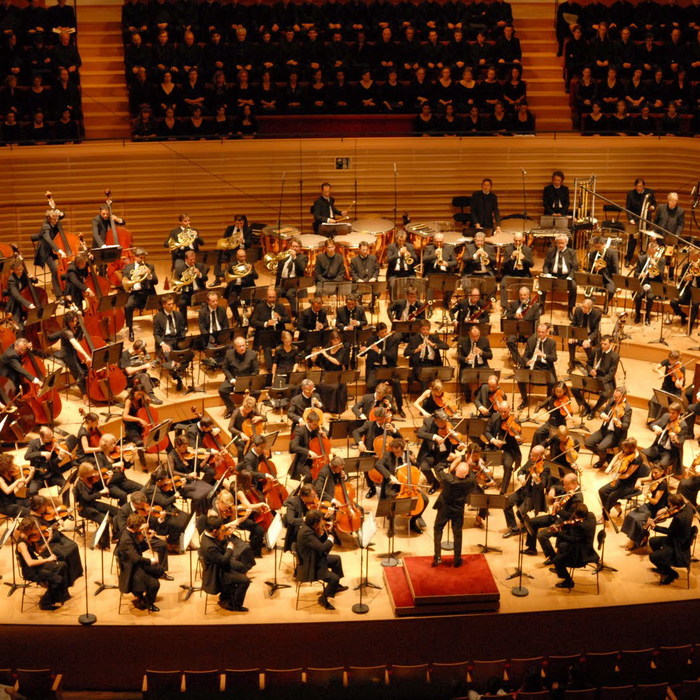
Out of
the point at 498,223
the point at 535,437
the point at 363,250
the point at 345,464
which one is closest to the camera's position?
the point at 345,464

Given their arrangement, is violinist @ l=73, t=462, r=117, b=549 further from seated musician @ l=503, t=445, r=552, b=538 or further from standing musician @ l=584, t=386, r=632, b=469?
standing musician @ l=584, t=386, r=632, b=469

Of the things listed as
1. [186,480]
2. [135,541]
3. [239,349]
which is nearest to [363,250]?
[239,349]

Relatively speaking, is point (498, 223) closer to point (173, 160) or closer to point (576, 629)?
point (173, 160)

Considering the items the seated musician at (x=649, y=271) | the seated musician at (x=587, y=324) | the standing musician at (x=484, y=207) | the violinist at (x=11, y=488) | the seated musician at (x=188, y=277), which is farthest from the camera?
the standing musician at (x=484, y=207)

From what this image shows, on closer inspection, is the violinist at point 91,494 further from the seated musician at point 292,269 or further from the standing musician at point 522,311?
the standing musician at point 522,311

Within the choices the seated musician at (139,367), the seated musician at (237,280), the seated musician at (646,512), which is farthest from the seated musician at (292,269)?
the seated musician at (646,512)

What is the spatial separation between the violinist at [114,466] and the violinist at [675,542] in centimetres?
471

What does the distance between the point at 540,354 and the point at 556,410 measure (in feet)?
3.14

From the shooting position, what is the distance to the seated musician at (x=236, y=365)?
12.9 metres

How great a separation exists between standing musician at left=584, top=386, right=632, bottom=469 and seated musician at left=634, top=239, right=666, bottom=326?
2.30m

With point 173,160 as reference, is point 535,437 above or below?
below

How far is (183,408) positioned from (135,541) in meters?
3.46

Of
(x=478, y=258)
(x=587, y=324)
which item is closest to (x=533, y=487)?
(x=587, y=324)

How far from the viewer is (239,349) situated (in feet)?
42.4
